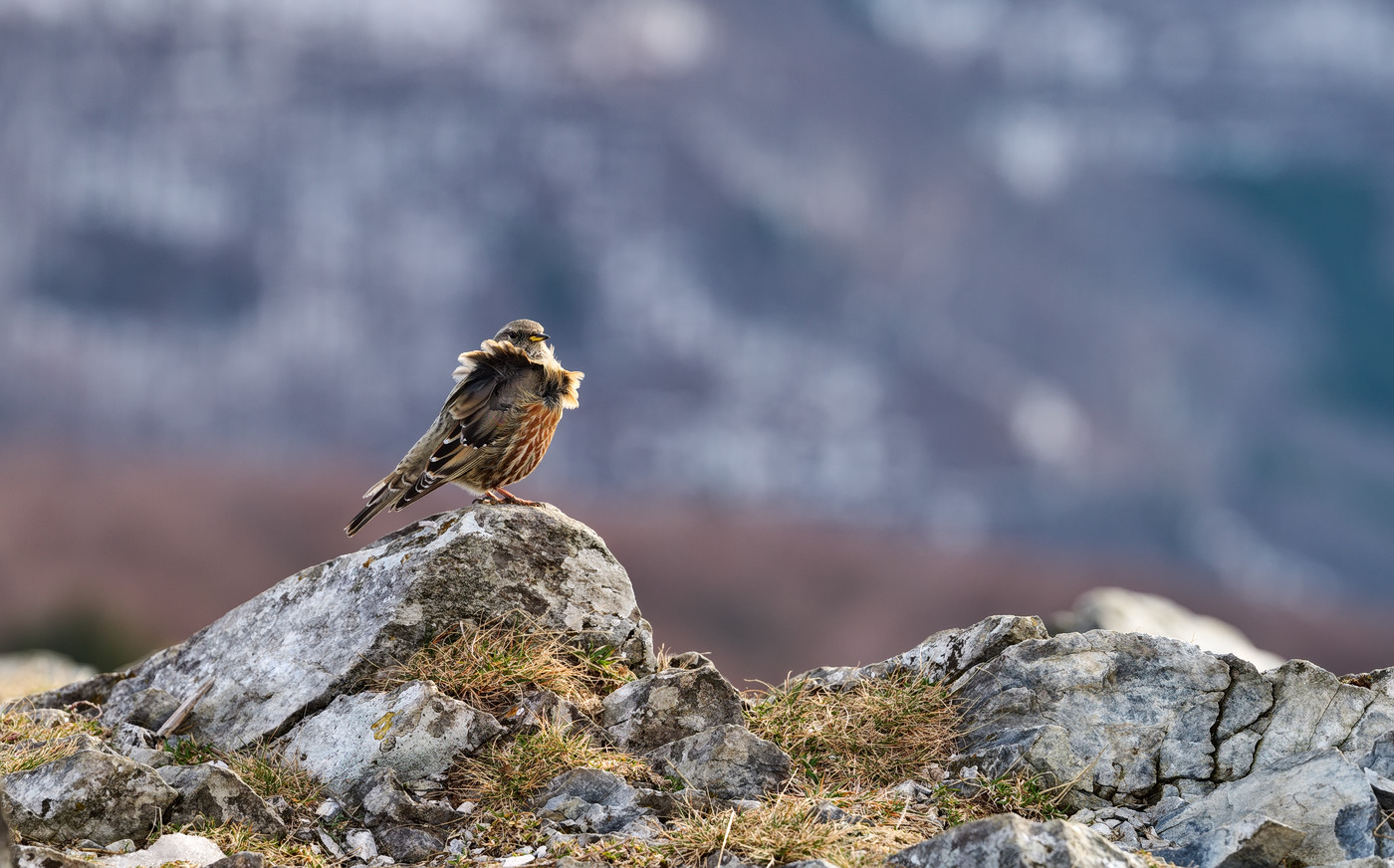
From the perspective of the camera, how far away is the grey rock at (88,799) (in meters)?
6.14

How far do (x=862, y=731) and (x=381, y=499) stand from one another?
4422 millimetres

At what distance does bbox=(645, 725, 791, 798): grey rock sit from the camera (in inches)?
265

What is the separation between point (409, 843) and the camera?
250 inches

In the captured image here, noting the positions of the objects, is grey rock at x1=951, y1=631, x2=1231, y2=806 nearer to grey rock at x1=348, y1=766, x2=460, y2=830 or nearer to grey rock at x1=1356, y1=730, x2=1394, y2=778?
grey rock at x1=1356, y1=730, x2=1394, y2=778

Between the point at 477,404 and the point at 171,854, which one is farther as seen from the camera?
the point at 477,404

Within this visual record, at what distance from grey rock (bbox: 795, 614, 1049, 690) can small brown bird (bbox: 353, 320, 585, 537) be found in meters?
2.96

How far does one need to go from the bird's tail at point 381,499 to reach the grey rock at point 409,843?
3254mm

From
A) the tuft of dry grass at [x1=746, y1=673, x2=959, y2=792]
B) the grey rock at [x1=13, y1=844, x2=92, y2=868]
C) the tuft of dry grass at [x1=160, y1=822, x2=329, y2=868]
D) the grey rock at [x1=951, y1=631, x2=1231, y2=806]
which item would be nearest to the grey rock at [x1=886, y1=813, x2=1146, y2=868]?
the tuft of dry grass at [x1=746, y1=673, x2=959, y2=792]

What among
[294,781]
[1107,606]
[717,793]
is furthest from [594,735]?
[1107,606]

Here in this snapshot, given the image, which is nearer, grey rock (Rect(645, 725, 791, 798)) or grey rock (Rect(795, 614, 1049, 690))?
grey rock (Rect(645, 725, 791, 798))

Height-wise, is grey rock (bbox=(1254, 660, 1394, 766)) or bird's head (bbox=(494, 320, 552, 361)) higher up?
bird's head (bbox=(494, 320, 552, 361))

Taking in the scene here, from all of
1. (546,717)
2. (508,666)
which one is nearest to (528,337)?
(508,666)

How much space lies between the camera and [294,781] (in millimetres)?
7016

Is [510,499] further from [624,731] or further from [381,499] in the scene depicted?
[624,731]
